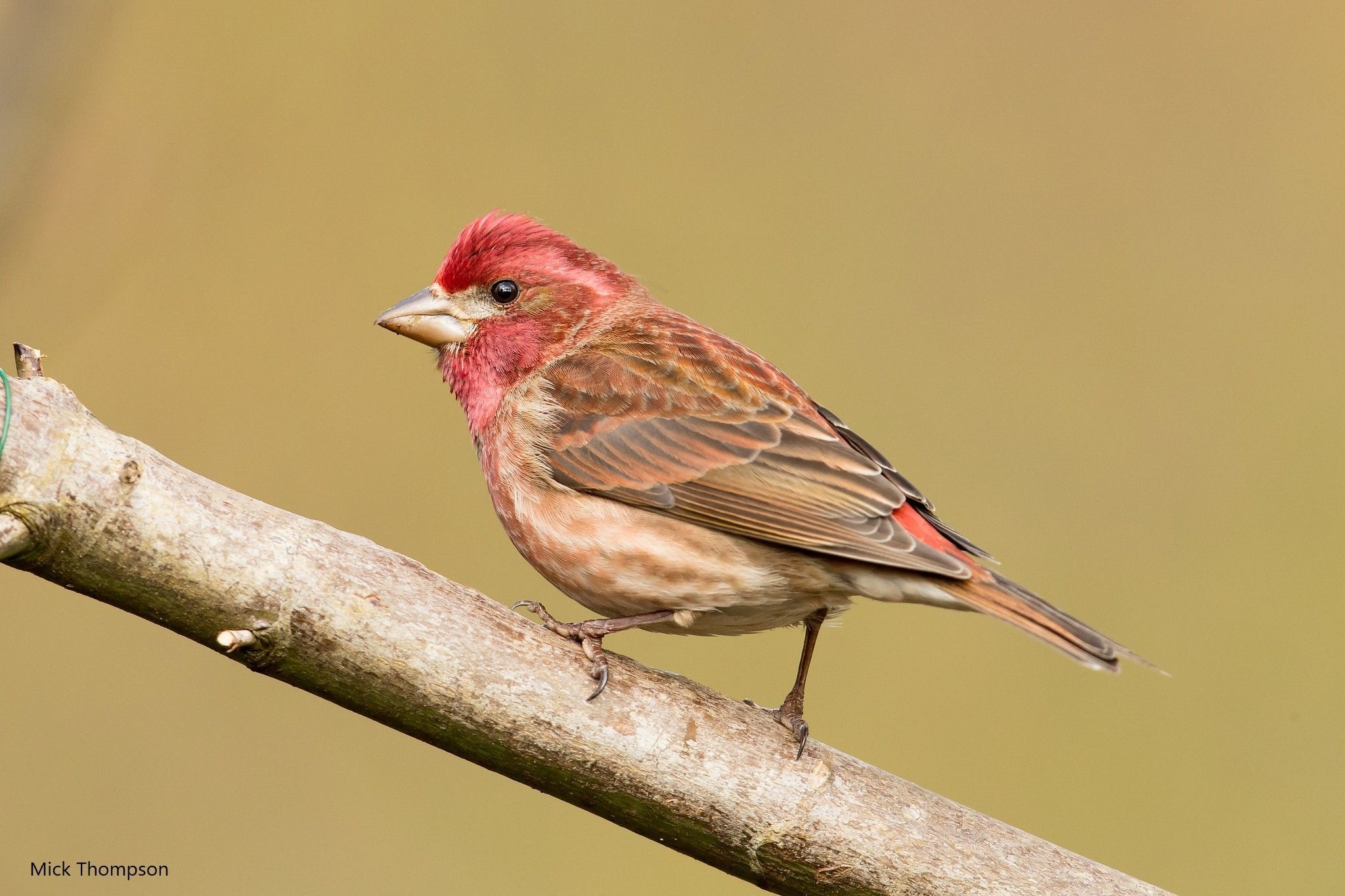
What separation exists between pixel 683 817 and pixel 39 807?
13.8 ft

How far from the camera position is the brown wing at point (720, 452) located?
4.05 metres

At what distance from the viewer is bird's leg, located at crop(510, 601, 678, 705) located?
360 centimetres

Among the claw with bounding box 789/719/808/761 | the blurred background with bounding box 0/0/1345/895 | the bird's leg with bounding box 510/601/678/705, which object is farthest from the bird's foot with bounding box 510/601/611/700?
the blurred background with bounding box 0/0/1345/895

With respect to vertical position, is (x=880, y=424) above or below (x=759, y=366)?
above

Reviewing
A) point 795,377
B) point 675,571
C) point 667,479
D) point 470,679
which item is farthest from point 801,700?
point 795,377

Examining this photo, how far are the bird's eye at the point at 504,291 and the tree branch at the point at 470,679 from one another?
1.63m

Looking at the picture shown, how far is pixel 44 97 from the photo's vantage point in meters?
2.49

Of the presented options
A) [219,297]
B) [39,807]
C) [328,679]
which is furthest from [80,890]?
[328,679]

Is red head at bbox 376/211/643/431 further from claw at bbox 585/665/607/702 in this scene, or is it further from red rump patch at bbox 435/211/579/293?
claw at bbox 585/665/607/702

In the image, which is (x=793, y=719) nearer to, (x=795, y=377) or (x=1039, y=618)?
(x=1039, y=618)

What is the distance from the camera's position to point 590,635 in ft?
12.5

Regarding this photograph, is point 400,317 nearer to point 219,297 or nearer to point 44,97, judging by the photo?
point 44,97

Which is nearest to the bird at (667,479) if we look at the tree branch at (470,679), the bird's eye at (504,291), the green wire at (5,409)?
the bird's eye at (504,291)

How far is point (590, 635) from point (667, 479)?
2.05 feet
